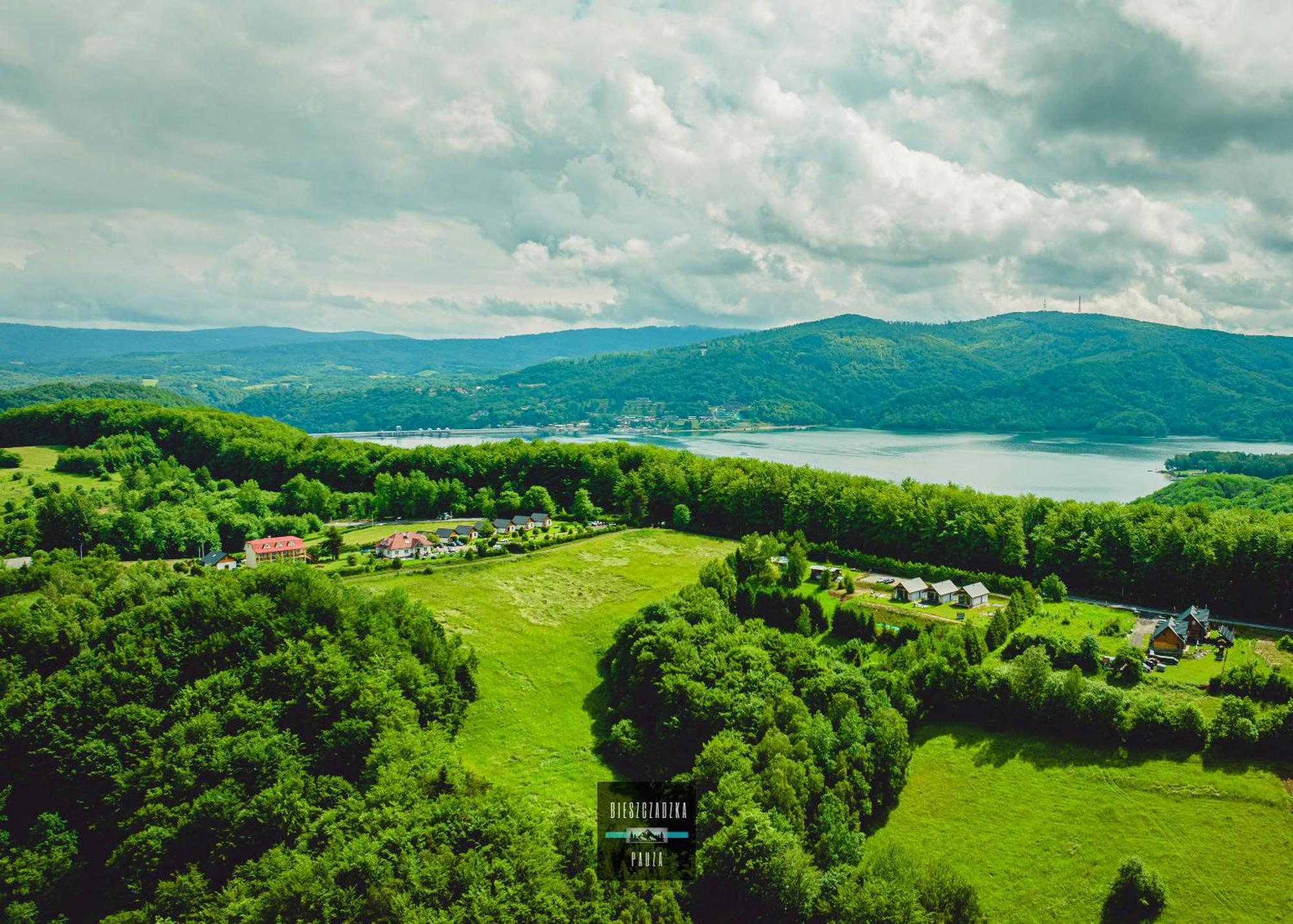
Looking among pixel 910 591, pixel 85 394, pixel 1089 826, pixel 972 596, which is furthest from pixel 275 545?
pixel 85 394

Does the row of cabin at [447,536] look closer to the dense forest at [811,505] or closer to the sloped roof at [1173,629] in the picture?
the dense forest at [811,505]

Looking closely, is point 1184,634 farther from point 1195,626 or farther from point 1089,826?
point 1089,826

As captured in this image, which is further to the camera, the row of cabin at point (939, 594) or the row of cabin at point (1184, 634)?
the row of cabin at point (939, 594)

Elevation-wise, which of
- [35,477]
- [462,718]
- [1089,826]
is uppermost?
[35,477]

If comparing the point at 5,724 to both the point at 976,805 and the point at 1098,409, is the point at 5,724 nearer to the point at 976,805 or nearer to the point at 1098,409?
the point at 976,805

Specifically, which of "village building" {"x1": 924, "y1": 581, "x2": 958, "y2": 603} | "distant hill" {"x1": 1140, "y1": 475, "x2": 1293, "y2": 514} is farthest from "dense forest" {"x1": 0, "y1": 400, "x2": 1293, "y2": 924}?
"distant hill" {"x1": 1140, "y1": 475, "x2": 1293, "y2": 514}

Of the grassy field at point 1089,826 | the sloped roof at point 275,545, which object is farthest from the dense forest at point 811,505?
the grassy field at point 1089,826

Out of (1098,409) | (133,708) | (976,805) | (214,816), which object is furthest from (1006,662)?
(1098,409)

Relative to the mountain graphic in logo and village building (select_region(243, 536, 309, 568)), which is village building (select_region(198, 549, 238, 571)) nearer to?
village building (select_region(243, 536, 309, 568))
